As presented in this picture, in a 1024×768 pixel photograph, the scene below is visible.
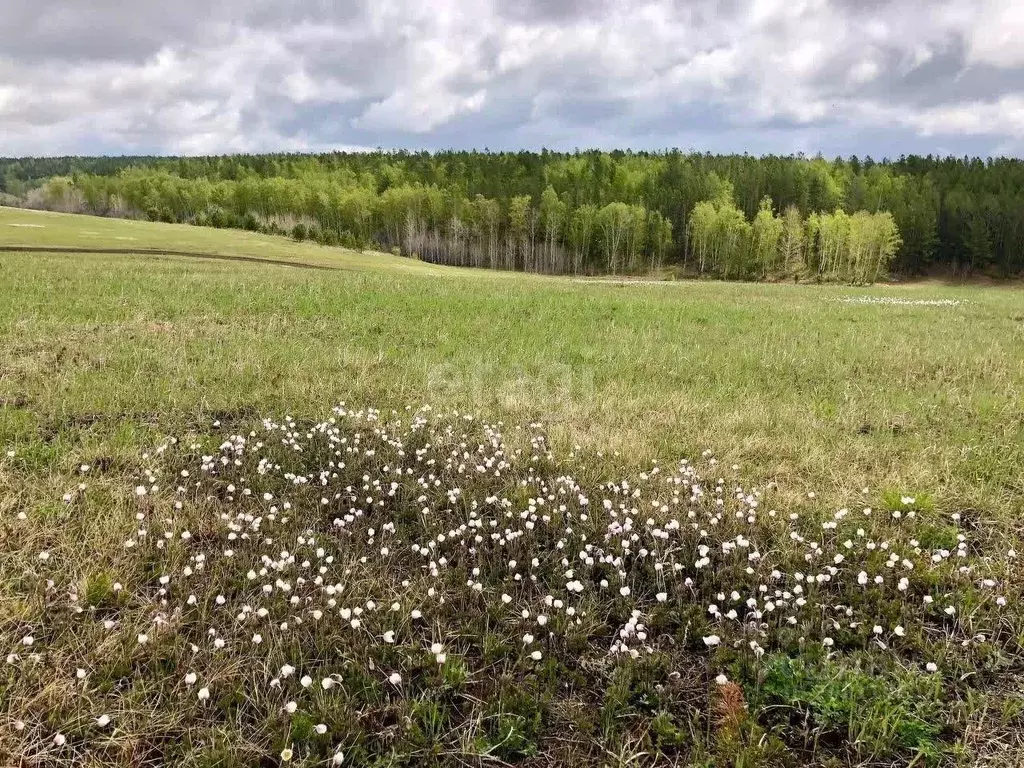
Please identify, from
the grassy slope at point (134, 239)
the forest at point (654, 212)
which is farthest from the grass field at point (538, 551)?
the forest at point (654, 212)

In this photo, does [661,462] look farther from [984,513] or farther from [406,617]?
[406,617]

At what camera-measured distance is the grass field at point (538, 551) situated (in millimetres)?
4203

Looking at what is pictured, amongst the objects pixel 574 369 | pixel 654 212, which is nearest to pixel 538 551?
pixel 574 369

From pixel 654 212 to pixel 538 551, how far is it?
96.8 meters

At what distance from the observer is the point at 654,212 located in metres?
97.0

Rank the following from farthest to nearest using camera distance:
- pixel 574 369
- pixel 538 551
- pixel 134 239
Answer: pixel 134 239, pixel 574 369, pixel 538 551

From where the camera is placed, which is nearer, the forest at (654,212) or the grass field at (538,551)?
the grass field at (538,551)

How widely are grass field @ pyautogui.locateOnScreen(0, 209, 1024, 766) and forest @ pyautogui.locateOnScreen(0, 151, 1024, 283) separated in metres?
65.8

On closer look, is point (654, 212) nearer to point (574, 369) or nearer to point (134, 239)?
point (134, 239)

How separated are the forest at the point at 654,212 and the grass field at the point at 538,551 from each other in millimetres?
65802

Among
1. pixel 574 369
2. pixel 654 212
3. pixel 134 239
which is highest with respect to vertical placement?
pixel 654 212

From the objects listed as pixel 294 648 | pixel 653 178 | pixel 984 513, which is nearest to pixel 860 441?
pixel 984 513

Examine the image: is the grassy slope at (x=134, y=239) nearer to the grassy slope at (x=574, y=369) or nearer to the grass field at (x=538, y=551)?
the grassy slope at (x=574, y=369)

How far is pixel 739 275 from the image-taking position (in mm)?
91938
